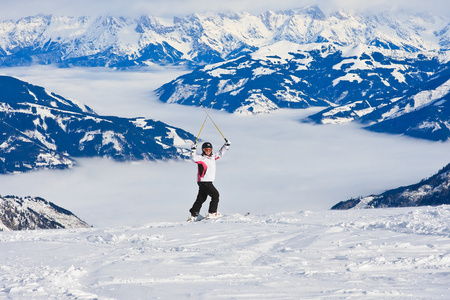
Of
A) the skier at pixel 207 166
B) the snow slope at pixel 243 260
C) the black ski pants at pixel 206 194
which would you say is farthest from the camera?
the black ski pants at pixel 206 194

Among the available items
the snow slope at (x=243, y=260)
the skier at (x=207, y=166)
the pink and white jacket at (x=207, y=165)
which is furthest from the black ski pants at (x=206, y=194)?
the snow slope at (x=243, y=260)

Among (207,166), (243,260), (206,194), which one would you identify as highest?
(207,166)

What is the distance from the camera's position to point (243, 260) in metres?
18.2

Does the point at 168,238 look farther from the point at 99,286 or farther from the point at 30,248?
the point at 99,286

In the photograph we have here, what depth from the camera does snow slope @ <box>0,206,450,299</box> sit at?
1471 centimetres

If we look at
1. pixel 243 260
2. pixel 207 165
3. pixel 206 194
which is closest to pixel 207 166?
pixel 207 165

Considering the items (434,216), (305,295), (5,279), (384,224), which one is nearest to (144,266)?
(5,279)

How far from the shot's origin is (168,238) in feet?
75.4

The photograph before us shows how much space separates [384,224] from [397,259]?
19.1 ft

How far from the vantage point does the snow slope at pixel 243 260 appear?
48.3 ft

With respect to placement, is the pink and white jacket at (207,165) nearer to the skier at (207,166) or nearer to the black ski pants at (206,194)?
the skier at (207,166)

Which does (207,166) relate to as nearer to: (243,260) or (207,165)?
(207,165)

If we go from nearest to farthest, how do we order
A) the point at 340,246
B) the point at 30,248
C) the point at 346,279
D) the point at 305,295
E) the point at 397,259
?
the point at 305,295 → the point at 346,279 → the point at 397,259 → the point at 340,246 → the point at 30,248

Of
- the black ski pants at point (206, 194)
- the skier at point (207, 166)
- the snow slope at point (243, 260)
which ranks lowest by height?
the snow slope at point (243, 260)
